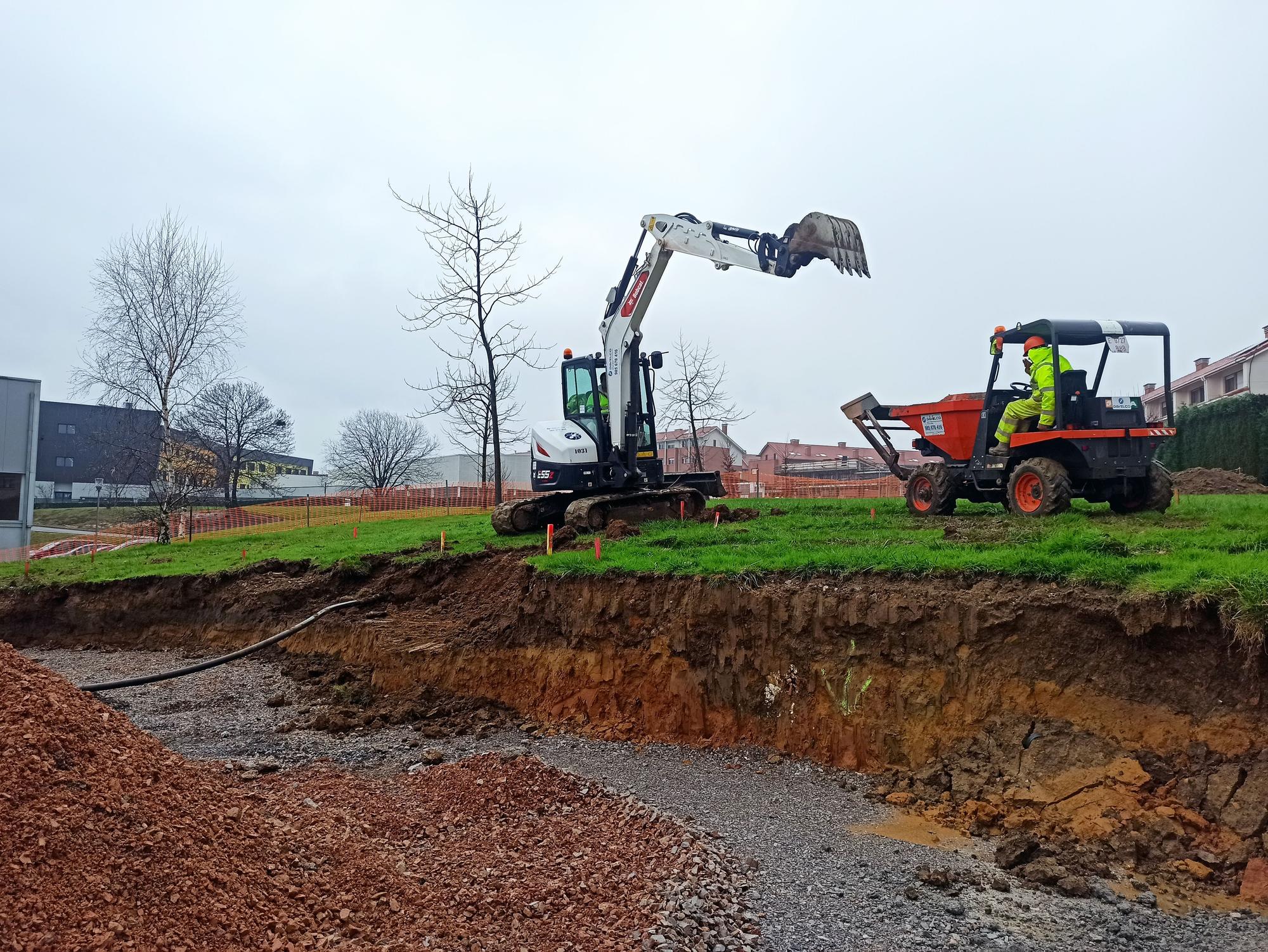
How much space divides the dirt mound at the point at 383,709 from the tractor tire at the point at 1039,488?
23.1 ft

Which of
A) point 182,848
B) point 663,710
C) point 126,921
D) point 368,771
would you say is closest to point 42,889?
point 126,921

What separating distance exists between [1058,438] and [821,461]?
1627 inches

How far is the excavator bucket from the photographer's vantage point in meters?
12.0

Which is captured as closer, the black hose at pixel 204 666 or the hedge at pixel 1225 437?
the black hose at pixel 204 666

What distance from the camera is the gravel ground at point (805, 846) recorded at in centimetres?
485

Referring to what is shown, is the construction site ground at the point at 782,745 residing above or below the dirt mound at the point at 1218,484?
below

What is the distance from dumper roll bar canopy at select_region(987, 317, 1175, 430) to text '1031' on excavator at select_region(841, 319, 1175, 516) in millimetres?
12

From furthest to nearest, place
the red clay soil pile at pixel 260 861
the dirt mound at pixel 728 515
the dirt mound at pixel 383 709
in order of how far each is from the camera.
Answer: the dirt mound at pixel 728 515 → the dirt mound at pixel 383 709 → the red clay soil pile at pixel 260 861

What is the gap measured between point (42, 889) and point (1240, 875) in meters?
6.73

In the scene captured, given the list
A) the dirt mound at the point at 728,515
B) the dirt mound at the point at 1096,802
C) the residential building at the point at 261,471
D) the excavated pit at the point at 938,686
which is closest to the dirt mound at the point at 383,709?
the excavated pit at the point at 938,686

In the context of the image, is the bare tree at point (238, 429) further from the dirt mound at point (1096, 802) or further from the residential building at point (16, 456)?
the dirt mound at point (1096, 802)

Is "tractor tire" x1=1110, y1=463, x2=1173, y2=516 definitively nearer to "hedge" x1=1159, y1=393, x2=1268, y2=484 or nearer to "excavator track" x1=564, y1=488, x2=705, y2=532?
"excavator track" x1=564, y1=488, x2=705, y2=532

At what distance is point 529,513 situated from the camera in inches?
577

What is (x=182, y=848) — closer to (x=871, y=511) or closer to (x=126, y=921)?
(x=126, y=921)
